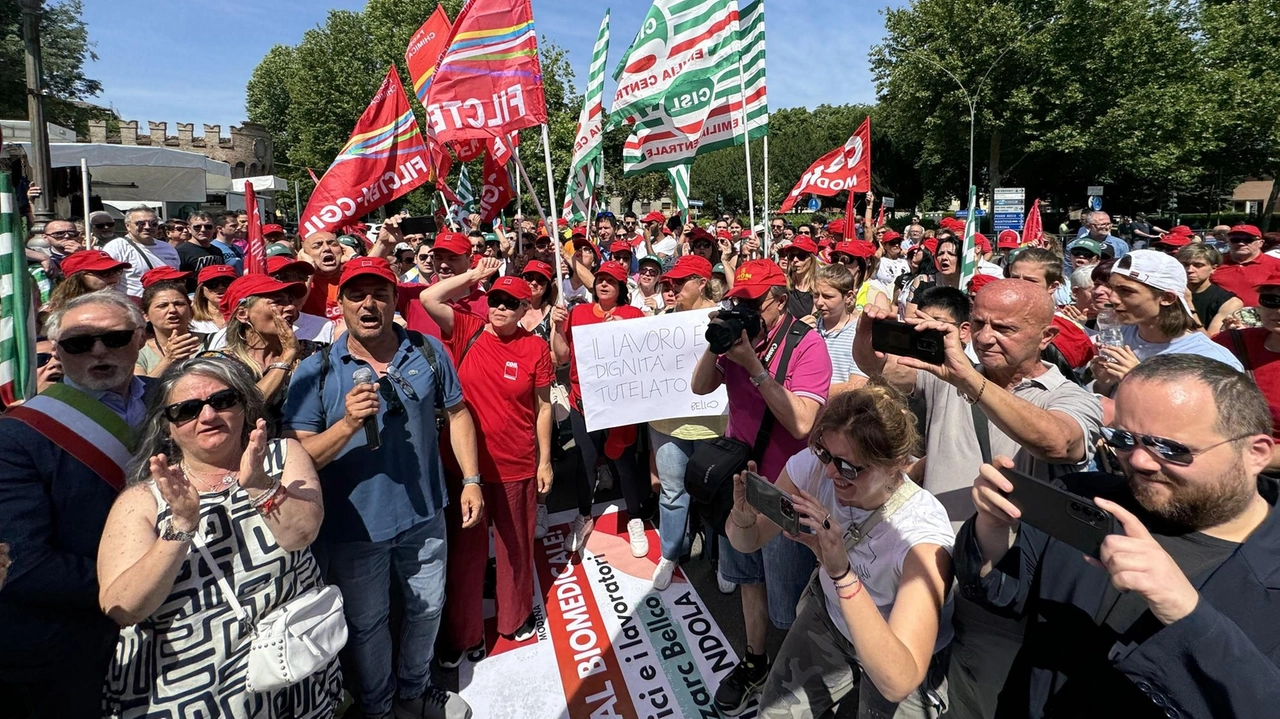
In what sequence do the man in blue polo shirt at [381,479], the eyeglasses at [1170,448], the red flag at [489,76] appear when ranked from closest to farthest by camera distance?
1. the eyeglasses at [1170,448]
2. the man in blue polo shirt at [381,479]
3. the red flag at [489,76]

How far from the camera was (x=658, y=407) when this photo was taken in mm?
3721

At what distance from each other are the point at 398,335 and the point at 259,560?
1177 millimetres

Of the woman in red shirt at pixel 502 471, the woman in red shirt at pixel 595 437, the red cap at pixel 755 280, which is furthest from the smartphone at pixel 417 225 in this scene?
the red cap at pixel 755 280

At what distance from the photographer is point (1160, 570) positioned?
121cm

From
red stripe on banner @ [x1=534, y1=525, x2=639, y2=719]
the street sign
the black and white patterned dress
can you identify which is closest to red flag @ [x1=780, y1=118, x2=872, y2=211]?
red stripe on banner @ [x1=534, y1=525, x2=639, y2=719]

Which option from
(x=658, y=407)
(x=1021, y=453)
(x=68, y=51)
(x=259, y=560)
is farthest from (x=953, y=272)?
(x=68, y=51)

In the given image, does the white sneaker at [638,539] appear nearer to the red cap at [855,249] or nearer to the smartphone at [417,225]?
the smartphone at [417,225]

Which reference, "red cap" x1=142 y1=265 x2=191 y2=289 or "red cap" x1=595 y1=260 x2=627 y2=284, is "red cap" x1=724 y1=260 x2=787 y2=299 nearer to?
"red cap" x1=595 y1=260 x2=627 y2=284

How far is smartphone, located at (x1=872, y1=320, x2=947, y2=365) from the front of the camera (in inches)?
78.7

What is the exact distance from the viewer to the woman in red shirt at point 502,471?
3449 millimetres

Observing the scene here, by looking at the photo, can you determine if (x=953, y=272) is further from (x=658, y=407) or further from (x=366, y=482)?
(x=366, y=482)

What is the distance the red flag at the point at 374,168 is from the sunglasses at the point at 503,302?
7.38ft

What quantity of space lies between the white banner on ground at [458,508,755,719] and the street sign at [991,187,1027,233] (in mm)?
17545

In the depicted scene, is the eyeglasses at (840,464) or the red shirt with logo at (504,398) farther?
the red shirt with logo at (504,398)
